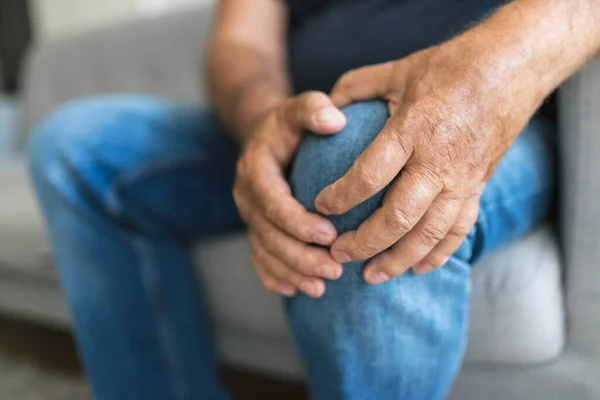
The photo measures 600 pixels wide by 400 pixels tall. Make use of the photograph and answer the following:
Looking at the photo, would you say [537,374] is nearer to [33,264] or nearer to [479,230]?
[479,230]

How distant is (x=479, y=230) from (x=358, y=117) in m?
0.16

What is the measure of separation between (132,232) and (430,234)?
41 cm

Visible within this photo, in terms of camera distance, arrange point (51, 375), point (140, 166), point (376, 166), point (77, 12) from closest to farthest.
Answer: point (376, 166) → point (140, 166) → point (51, 375) → point (77, 12)

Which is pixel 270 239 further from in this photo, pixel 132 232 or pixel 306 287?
pixel 132 232

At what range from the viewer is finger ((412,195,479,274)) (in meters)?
0.41

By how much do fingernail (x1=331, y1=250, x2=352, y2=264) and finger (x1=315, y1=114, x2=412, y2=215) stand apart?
45 millimetres

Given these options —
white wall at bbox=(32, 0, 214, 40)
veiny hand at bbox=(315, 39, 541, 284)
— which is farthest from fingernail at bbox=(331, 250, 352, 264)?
white wall at bbox=(32, 0, 214, 40)

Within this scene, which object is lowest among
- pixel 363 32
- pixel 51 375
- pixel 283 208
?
pixel 51 375

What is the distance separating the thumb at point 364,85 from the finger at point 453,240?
0.12m

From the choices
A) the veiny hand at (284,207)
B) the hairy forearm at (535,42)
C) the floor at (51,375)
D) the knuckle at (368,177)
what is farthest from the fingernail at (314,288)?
the floor at (51,375)

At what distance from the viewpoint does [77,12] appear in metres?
2.38

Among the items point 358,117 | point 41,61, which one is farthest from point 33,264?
point 41,61

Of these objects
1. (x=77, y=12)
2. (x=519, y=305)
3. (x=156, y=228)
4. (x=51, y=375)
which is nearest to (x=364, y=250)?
(x=519, y=305)

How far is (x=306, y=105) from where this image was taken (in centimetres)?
44
